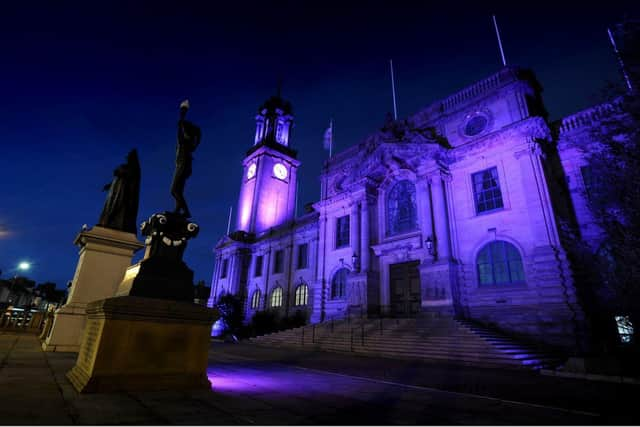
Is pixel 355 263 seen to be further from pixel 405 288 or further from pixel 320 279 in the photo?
pixel 320 279

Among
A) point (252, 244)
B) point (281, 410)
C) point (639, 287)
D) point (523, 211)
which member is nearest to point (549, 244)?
point (523, 211)

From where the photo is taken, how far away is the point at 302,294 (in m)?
28.0

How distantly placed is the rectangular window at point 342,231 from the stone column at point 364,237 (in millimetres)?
2083

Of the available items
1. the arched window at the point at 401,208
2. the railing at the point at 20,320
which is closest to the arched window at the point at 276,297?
the arched window at the point at 401,208

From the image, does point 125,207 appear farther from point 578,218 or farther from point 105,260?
point 578,218

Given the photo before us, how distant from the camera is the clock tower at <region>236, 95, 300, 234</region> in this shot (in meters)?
40.7

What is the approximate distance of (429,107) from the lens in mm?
22266

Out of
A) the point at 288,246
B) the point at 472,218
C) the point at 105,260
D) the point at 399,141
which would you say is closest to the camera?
the point at 105,260

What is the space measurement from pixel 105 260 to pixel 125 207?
5.82 ft

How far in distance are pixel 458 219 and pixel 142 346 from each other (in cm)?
1711

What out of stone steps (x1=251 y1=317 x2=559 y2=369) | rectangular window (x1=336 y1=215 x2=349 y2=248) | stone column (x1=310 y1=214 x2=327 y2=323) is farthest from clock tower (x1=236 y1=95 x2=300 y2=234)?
stone steps (x1=251 y1=317 x2=559 y2=369)

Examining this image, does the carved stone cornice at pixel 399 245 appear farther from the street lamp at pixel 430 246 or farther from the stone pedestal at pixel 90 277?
the stone pedestal at pixel 90 277

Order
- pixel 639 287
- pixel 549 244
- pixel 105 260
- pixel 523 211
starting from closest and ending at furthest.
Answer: pixel 639 287 → pixel 105 260 → pixel 549 244 → pixel 523 211

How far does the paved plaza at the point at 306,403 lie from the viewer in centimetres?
310
